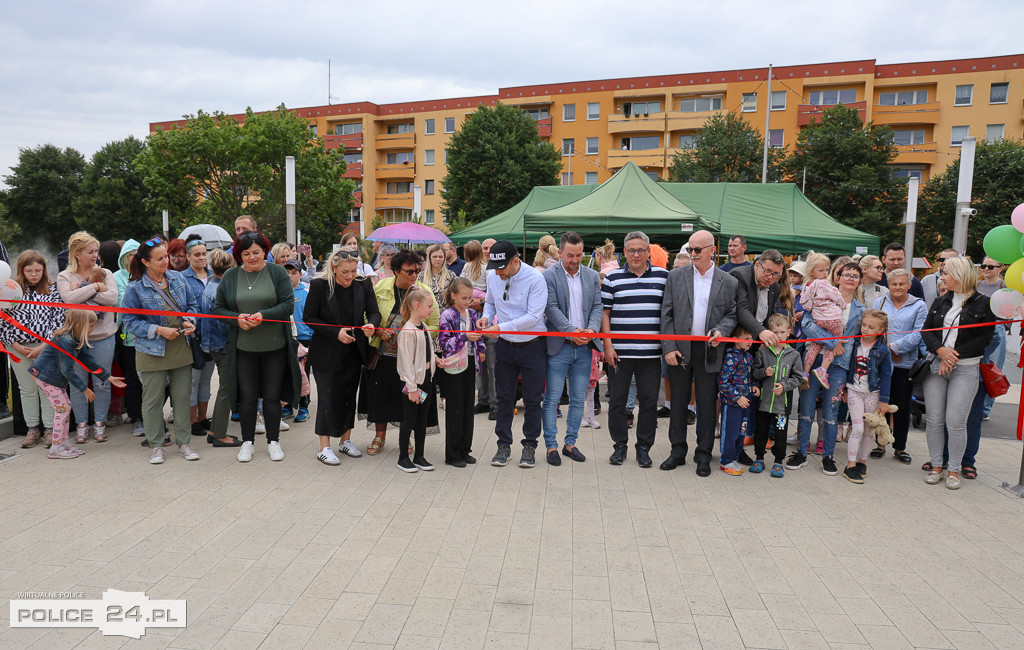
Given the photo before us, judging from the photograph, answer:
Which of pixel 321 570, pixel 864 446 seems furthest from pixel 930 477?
pixel 321 570

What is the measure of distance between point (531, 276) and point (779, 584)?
A: 305 cm

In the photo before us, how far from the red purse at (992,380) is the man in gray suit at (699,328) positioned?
6.88ft

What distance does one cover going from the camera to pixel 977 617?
10.8 feet

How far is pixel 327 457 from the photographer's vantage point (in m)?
5.69

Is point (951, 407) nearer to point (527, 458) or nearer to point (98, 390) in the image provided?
point (527, 458)

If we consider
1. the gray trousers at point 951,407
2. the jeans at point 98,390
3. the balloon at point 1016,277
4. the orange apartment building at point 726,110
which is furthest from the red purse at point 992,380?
the orange apartment building at point 726,110

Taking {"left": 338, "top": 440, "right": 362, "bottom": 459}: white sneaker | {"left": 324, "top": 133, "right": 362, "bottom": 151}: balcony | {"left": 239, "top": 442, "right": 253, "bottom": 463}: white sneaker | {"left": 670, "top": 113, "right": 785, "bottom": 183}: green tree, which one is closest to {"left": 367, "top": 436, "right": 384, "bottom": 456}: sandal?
{"left": 338, "top": 440, "right": 362, "bottom": 459}: white sneaker

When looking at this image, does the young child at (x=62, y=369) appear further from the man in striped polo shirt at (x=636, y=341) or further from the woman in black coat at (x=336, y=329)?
the man in striped polo shirt at (x=636, y=341)

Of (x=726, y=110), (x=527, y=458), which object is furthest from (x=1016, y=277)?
(x=726, y=110)

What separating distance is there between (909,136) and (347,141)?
148 feet

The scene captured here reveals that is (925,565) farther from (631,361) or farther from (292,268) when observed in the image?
(292,268)

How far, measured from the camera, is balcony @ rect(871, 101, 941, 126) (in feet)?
144

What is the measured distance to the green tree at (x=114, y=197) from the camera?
1911 inches

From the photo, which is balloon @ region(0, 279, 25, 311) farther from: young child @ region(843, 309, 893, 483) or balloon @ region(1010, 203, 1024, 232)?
balloon @ region(1010, 203, 1024, 232)
